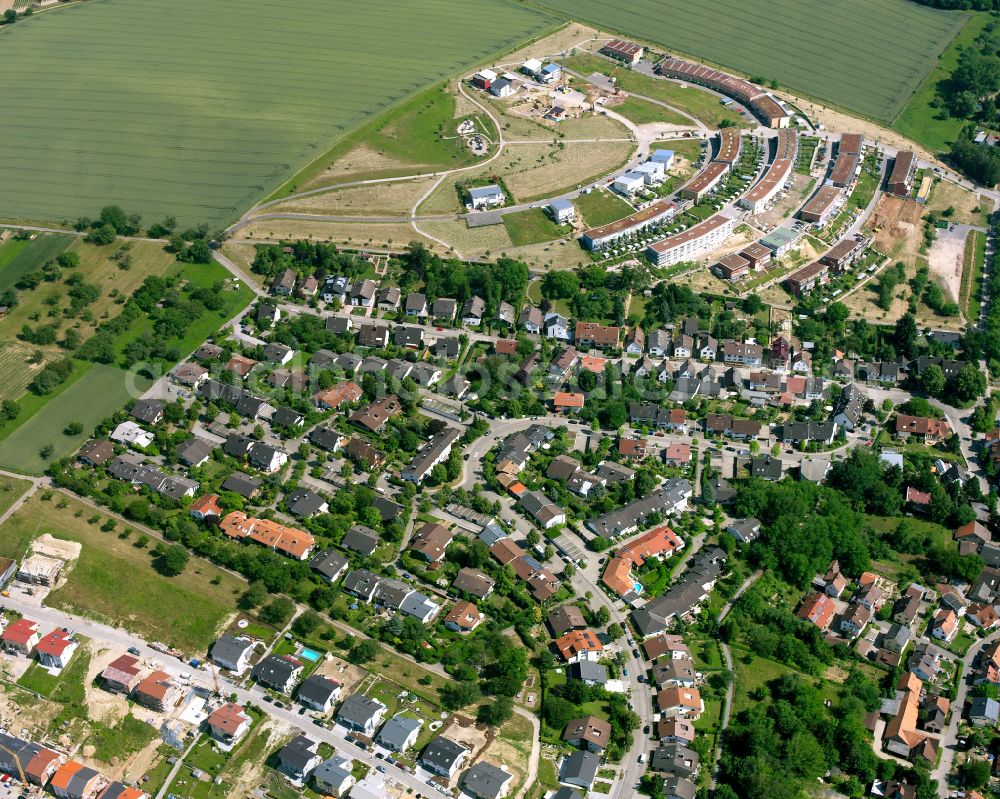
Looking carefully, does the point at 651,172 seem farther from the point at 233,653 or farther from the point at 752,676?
the point at 233,653

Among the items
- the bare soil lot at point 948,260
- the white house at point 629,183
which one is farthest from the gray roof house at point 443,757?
the bare soil lot at point 948,260

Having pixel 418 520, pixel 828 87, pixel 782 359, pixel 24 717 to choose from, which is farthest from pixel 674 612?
pixel 828 87

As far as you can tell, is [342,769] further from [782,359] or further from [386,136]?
[386,136]

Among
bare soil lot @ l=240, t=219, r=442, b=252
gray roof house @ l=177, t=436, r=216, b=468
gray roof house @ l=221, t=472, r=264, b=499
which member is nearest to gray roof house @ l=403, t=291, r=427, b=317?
bare soil lot @ l=240, t=219, r=442, b=252

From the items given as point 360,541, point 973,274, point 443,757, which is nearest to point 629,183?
point 973,274

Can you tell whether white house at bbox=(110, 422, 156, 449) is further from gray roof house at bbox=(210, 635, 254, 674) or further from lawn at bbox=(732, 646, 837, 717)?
lawn at bbox=(732, 646, 837, 717)

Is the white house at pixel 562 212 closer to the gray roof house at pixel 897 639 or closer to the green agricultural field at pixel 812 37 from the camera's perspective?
the green agricultural field at pixel 812 37
